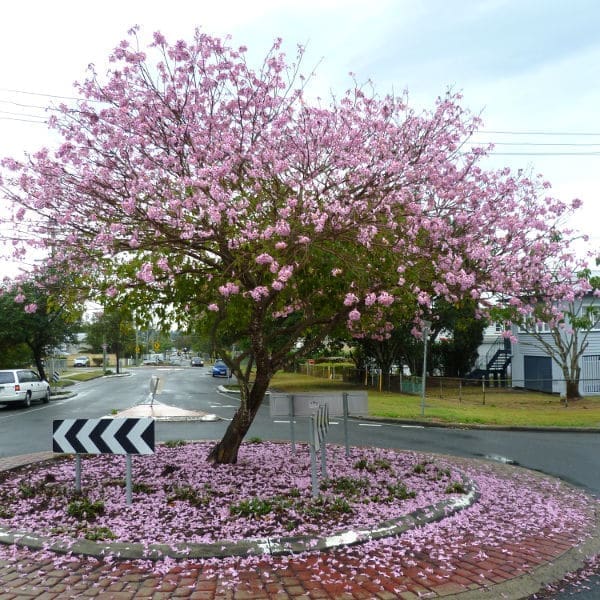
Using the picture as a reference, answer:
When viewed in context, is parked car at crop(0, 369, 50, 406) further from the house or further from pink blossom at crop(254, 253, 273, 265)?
the house

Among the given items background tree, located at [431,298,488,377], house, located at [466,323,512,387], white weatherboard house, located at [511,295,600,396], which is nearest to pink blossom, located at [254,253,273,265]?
white weatherboard house, located at [511,295,600,396]

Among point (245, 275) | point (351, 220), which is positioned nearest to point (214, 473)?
point (245, 275)

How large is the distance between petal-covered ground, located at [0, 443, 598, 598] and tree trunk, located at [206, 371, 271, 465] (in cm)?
29

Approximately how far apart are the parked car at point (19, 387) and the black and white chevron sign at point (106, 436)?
1762 centimetres

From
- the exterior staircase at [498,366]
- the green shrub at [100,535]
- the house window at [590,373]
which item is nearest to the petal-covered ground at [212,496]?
the green shrub at [100,535]

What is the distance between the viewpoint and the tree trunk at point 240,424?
8016 mm

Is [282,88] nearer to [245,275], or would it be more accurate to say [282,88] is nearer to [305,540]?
[245,275]

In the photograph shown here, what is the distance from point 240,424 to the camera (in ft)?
26.3

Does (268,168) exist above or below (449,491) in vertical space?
above

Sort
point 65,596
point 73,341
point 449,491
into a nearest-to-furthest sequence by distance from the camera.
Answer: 1. point 65,596
2. point 449,491
3. point 73,341

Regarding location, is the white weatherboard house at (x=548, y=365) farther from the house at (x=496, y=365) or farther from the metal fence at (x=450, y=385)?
the house at (x=496, y=365)

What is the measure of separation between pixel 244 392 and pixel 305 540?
10.7ft

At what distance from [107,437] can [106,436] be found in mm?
18

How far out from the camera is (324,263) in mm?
7164
